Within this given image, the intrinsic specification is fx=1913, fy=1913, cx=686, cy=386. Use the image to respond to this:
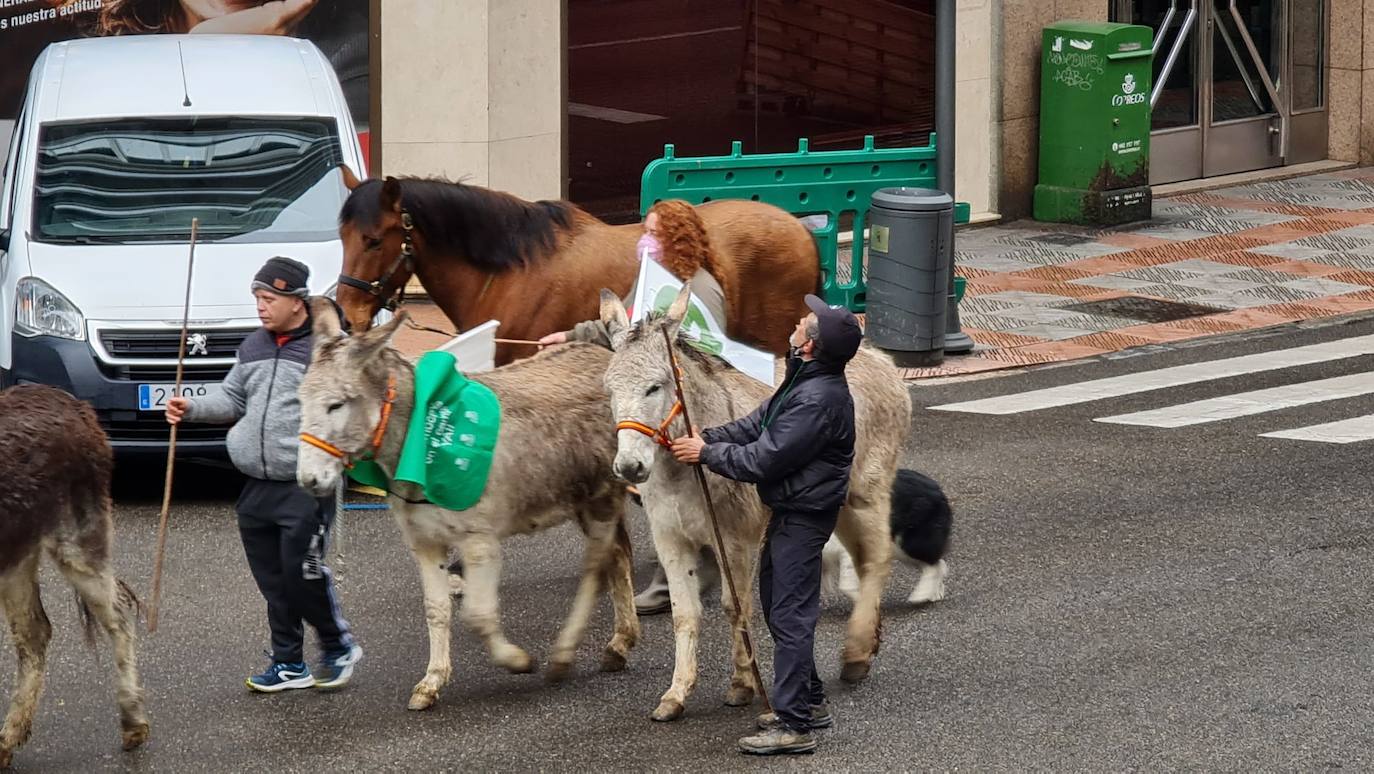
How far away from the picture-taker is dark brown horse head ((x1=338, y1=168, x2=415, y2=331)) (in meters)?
9.09

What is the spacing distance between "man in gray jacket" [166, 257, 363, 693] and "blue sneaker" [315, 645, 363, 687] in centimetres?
5

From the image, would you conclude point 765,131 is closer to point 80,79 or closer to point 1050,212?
point 1050,212

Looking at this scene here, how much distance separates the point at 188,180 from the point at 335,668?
4651mm

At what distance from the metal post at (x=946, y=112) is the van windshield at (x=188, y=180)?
521 centimetres

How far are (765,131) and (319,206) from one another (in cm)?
820

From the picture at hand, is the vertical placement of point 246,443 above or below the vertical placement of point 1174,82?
below

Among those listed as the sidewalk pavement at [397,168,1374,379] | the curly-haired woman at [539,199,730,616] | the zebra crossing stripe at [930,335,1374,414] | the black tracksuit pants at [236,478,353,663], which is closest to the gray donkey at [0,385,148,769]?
the black tracksuit pants at [236,478,353,663]

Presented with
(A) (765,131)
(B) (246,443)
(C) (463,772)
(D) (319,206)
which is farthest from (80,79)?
(A) (765,131)

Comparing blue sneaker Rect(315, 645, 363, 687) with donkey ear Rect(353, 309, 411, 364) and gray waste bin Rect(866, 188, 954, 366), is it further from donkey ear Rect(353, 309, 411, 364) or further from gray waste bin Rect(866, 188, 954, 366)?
gray waste bin Rect(866, 188, 954, 366)

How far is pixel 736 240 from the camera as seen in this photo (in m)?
10.4

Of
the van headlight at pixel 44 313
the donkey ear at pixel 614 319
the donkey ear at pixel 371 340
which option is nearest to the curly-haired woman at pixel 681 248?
the donkey ear at pixel 614 319

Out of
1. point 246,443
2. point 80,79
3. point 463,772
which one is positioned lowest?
point 463,772

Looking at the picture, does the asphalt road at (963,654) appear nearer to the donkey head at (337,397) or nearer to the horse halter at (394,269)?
the donkey head at (337,397)

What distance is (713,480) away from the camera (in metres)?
7.37
